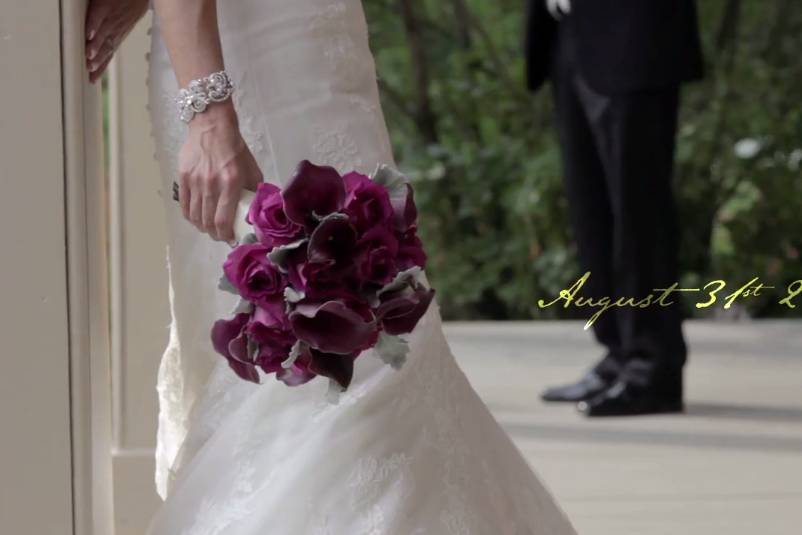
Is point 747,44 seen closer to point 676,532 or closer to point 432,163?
point 432,163

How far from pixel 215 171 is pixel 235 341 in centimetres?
25

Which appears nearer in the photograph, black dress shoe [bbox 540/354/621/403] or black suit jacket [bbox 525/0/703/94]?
black suit jacket [bbox 525/0/703/94]

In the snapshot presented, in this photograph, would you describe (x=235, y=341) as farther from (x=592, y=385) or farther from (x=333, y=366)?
(x=592, y=385)

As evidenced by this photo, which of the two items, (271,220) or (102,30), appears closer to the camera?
(271,220)

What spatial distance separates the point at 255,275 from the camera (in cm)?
130

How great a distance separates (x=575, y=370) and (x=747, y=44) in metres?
2.36

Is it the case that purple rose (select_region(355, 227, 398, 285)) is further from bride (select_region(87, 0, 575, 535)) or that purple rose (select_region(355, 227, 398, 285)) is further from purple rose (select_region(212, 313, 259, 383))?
bride (select_region(87, 0, 575, 535))

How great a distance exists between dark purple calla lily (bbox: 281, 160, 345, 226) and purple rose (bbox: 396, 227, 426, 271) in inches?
2.6

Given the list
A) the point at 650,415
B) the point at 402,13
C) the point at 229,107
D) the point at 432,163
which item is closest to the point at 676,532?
the point at 650,415

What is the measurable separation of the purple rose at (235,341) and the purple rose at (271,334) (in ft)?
0.05

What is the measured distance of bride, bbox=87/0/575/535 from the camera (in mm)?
1530

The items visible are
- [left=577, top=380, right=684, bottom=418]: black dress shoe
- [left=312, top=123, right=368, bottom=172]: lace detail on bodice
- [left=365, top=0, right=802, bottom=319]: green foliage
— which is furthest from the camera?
[left=365, top=0, right=802, bottom=319]: green foliage

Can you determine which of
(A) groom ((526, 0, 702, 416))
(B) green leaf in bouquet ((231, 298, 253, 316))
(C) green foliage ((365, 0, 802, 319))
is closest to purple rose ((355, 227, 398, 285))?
(B) green leaf in bouquet ((231, 298, 253, 316))

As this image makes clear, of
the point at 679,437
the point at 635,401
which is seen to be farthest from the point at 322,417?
the point at 635,401
